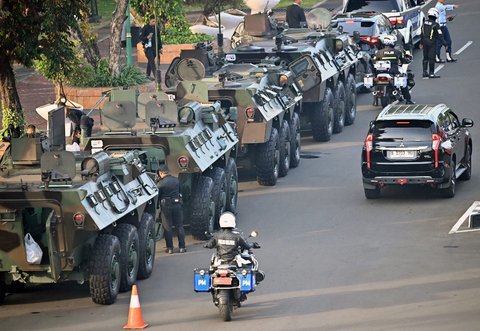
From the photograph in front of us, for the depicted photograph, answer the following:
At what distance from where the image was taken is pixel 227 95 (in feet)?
94.0

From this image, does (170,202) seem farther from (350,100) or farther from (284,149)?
(350,100)

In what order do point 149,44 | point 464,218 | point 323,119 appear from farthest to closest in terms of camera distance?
point 149,44 → point 323,119 → point 464,218

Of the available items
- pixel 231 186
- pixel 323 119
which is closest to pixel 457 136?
pixel 231 186

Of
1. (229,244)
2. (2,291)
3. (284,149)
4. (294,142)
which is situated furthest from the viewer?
(294,142)

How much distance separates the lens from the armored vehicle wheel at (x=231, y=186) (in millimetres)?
26250

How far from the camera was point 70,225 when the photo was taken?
2016 cm

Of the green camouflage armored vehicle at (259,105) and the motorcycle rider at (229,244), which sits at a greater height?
the motorcycle rider at (229,244)

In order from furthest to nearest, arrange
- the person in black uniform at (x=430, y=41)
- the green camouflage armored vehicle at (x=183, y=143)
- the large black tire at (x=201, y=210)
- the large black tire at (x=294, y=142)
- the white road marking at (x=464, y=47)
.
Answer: the white road marking at (x=464, y=47), the person in black uniform at (x=430, y=41), the large black tire at (x=294, y=142), the large black tire at (x=201, y=210), the green camouflage armored vehicle at (x=183, y=143)

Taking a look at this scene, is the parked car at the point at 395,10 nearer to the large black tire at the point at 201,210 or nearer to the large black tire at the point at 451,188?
the large black tire at the point at 451,188

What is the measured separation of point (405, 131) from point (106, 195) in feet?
25.1

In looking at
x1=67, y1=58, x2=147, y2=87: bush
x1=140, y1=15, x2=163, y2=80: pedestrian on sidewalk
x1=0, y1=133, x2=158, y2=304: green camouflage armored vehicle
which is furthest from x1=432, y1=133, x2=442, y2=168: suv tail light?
x1=140, y1=15, x2=163, y2=80: pedestrian on sidewalk

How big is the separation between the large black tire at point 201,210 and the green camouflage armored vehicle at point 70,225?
284cm

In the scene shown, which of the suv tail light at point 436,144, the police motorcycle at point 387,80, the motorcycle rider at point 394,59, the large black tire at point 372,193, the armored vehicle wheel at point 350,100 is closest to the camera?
the suv tail light at point 436,144

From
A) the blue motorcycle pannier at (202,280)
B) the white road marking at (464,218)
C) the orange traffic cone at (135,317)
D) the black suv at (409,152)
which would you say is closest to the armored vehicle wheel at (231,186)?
the black suv at (409,152)
